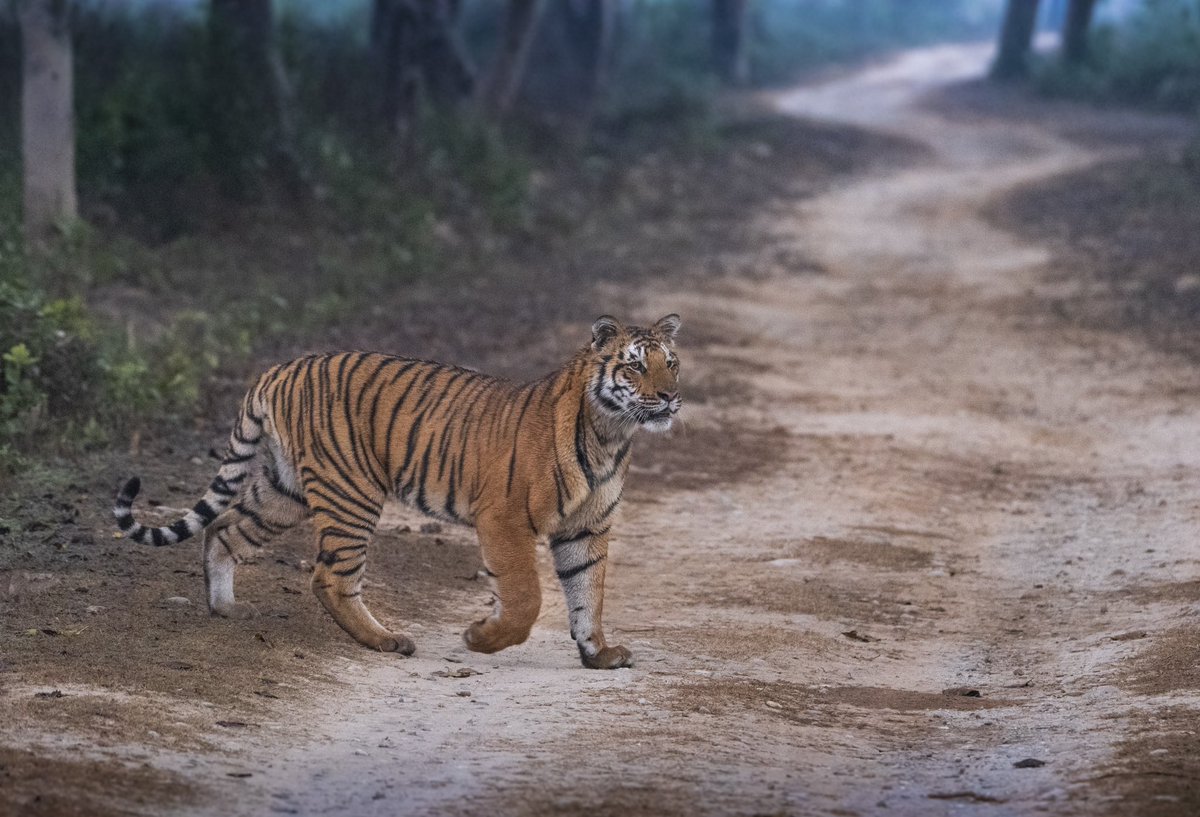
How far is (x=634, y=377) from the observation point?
6.00m

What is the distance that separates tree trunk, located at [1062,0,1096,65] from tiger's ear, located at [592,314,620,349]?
3171cm

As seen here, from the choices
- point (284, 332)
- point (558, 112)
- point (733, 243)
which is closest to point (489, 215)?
point (733, 243)

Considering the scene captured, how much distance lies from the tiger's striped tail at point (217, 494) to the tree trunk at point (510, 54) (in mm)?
17190

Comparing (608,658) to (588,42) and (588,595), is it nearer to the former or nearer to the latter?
(588,595)

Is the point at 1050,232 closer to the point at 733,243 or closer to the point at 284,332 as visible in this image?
the point at 733,243

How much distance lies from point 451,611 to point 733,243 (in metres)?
13.2

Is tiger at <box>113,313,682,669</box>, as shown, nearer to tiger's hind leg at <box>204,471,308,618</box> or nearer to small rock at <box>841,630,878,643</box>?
tiger's hind leg at <box>204,471,308,618</box>

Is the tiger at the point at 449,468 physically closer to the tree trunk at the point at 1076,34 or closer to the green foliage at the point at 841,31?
the tree trunk at the point at 1076,34

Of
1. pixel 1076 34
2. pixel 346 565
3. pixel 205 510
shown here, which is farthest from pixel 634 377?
pixel 1076 34

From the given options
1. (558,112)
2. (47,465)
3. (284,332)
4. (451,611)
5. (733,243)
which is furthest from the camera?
(558,112)

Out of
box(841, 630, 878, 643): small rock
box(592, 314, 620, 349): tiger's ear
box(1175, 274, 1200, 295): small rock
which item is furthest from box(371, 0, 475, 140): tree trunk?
box(592, 314, 620, 349): tiger's ear

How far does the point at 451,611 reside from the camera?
23.5 feet

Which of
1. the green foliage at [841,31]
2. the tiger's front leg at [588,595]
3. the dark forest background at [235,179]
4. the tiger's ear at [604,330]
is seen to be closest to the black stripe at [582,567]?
the tiger's front leg at [588,595]

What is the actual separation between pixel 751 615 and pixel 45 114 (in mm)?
8288
